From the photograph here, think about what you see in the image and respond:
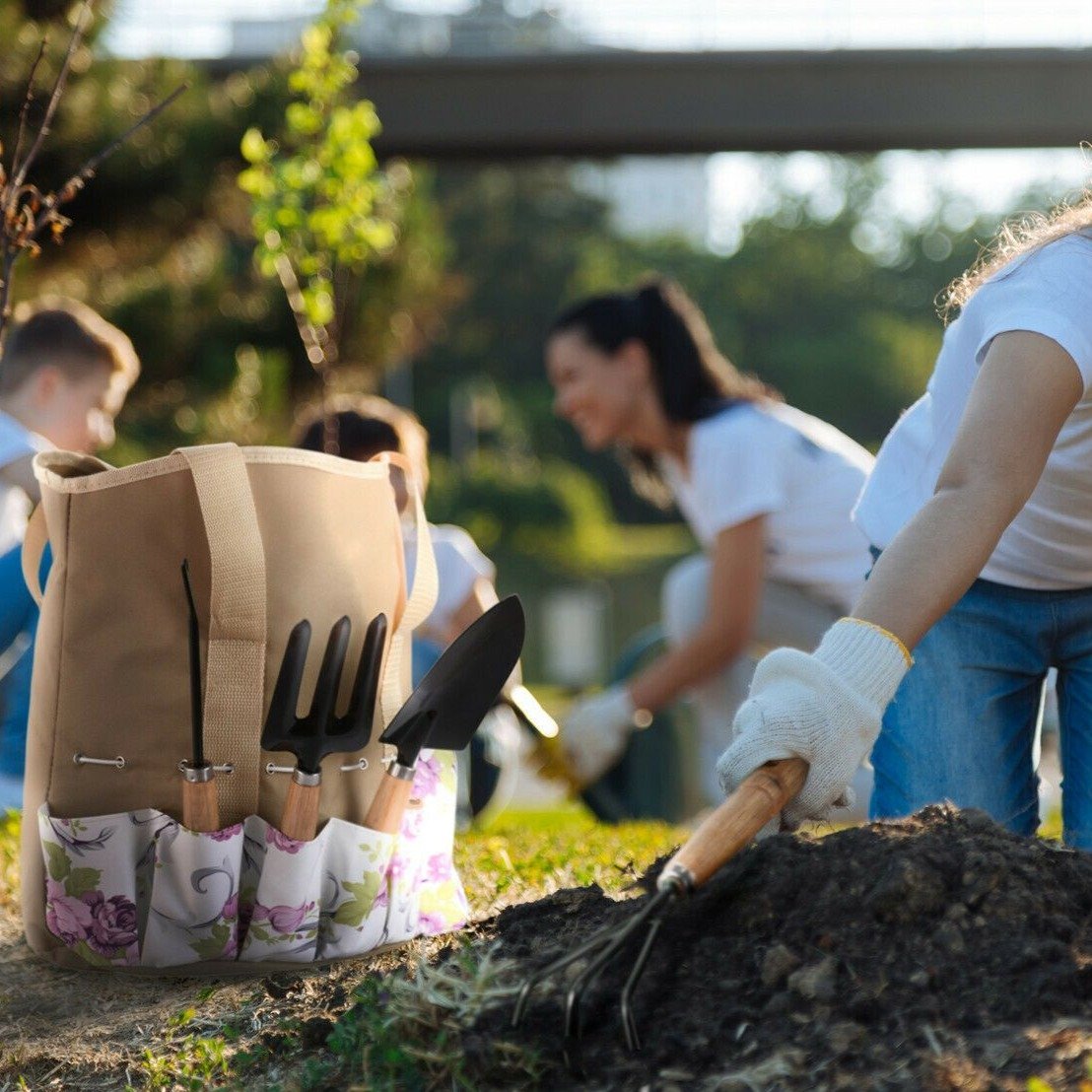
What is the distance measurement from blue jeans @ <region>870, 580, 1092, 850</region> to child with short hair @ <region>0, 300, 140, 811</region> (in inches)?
89.0

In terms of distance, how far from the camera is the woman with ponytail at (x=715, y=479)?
4.45m

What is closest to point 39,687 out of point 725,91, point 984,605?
point 984,605

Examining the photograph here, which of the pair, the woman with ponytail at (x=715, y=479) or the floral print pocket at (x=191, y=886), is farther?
the woman with ponytail at (x=715, y=479)

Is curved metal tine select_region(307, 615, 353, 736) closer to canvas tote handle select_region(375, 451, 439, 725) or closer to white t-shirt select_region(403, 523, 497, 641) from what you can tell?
canvas tote handle select_region(375, 451, 439, 725)

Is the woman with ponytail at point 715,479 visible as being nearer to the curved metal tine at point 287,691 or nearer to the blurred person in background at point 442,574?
the blurred person in background at point 442,574

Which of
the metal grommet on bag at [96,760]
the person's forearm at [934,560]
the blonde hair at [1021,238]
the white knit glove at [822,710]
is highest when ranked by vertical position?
the blonde hair at [1021,238]

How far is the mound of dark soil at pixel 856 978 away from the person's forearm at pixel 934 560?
10.4 inches

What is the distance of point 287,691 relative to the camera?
2.18m

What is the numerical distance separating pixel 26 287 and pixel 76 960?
799 centimetres

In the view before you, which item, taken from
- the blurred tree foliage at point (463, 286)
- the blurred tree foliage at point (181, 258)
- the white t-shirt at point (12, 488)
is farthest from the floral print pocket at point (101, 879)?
the blurred tree foliage at point (181, 258)

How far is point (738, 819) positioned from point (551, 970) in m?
0.26

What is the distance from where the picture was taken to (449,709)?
230 centimetres

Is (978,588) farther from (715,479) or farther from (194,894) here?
(715,479)

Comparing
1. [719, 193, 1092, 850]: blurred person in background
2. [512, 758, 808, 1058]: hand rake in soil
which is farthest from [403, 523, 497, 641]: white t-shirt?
[512, 758, 808, 1058]: hand rake in soil
